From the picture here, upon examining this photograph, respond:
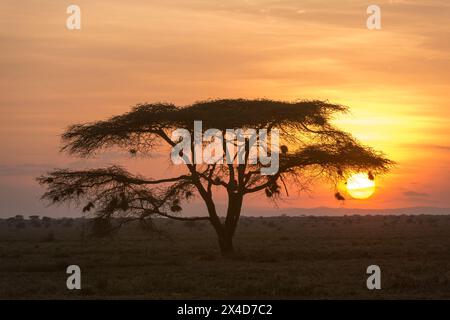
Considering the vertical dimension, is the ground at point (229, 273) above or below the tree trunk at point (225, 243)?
below

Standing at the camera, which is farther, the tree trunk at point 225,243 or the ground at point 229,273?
the tree trunk at point 225,243

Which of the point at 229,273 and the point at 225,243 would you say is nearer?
the point at 229,273

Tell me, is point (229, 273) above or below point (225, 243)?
below

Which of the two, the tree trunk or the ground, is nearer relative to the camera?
the ground

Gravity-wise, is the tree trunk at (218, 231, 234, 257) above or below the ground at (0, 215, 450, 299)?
above

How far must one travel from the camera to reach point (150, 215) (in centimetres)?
3609

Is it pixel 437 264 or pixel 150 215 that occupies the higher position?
pixel 150 215

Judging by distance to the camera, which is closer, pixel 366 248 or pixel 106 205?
pixel 106 205

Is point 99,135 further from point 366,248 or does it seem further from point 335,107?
point 366,248
